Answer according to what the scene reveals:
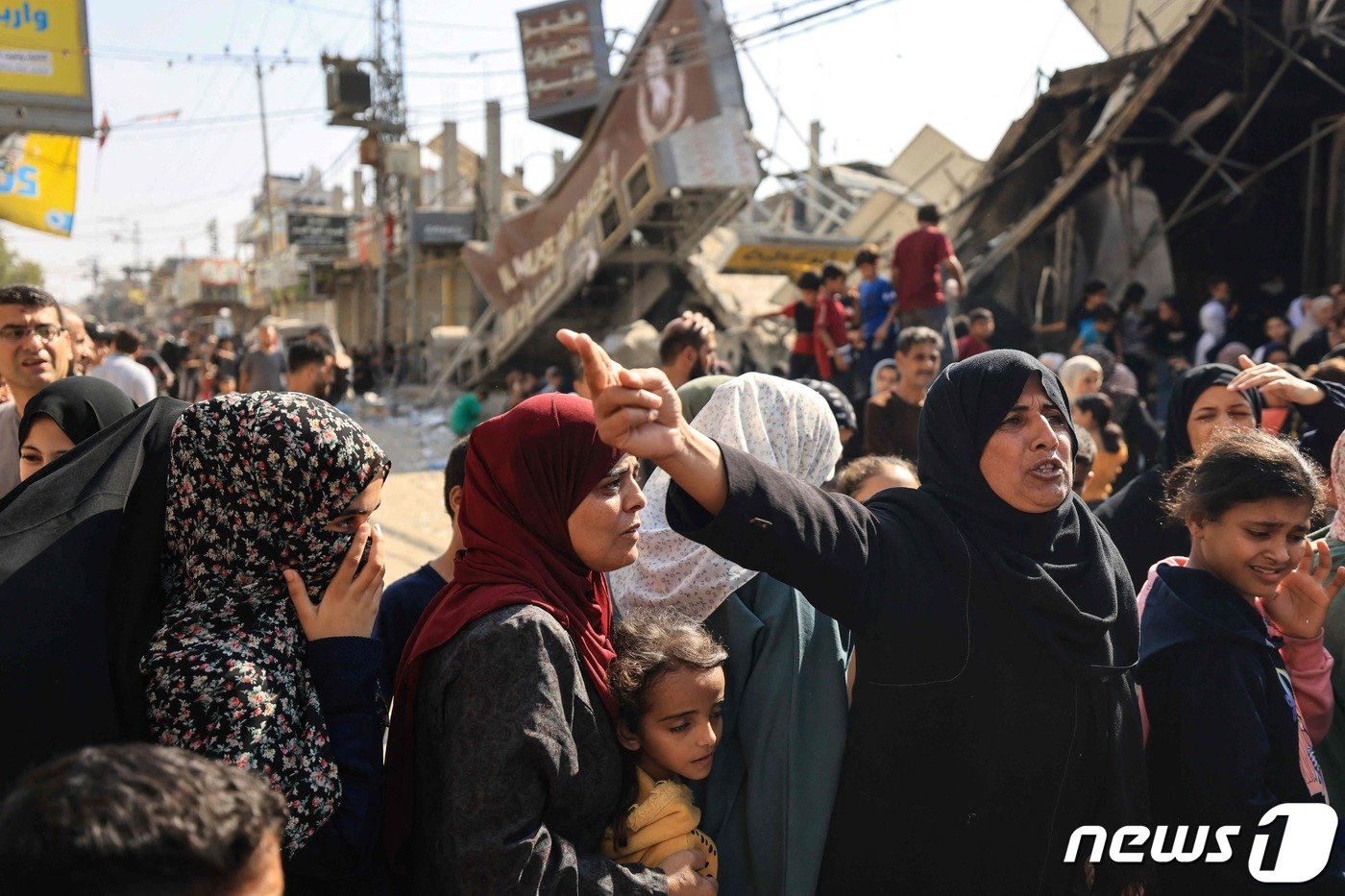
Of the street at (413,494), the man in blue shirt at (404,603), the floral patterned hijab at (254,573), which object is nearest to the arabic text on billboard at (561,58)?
the street at (413,494)

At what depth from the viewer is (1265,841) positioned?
212 cm

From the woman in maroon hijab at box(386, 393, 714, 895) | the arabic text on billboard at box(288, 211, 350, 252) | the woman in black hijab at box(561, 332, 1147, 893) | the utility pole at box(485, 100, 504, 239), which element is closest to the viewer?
the woman in maroon hijab at box(386, 393, 714, 895)

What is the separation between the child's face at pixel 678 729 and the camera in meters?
2.09

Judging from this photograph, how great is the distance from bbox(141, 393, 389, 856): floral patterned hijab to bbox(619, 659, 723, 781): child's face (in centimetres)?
59

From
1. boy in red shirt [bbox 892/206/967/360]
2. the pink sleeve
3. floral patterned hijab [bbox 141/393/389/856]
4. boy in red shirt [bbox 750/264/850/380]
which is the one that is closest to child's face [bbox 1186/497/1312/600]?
the pink sleeve

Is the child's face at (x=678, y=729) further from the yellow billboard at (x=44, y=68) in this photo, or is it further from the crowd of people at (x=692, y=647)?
the yellow billboard at (x=44, y=68)

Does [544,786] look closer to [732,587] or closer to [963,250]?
[732,587]

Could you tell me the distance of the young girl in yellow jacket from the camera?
6.78 feet

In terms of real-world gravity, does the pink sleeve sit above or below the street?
above

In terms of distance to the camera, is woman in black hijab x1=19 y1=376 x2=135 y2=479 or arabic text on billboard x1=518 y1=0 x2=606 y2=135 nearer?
woman in black hijab x1=19 y1=376 x2=135 y2=479

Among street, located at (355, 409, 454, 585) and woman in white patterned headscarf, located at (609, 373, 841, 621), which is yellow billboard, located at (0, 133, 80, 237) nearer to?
street, located at (355, 409, 454, 585)

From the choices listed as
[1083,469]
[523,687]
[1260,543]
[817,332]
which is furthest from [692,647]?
[817,332]

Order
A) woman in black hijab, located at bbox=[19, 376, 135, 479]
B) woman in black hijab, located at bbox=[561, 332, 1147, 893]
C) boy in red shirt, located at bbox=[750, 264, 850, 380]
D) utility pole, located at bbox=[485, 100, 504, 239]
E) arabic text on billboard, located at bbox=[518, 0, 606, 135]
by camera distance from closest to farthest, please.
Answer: woman in black hijab, located at bbox=[561, 332, 1147, 893], woman in black hijab, located at bbox=[19, 376, 135, 479], boy in red shirt, located at bbox=[750, 264, 850, 380], arabic text on billboard, located at bbox=[518, 0, 606, 135], utility pole, located at bbox=[485, 100, 504, 239]

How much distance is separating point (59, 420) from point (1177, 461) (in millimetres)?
3396
